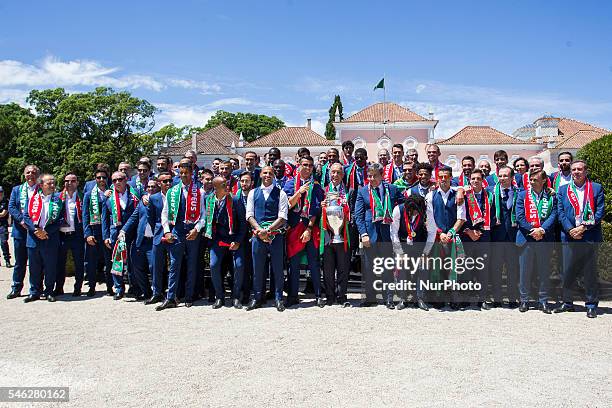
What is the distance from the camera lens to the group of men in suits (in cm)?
736

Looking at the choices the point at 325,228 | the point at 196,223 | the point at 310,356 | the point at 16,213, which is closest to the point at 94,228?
the point at 16,213

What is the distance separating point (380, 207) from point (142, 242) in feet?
12.7

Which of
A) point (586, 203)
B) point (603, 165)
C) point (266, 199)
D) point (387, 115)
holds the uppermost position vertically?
point (387, 115)

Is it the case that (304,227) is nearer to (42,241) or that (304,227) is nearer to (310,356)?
(310,356)

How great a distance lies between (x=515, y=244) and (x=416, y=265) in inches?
60.9

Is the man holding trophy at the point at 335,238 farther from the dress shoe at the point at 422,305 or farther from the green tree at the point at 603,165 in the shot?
the green tree at the point at 603,165

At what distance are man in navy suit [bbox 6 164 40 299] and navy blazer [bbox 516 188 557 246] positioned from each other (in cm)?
772

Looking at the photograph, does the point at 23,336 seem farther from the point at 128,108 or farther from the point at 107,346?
the point at 128,108

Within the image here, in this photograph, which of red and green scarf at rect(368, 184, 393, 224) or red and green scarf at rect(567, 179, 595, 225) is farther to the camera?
red and green scarf at rect(368, 184, 393, 224)

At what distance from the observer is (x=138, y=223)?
8328mm

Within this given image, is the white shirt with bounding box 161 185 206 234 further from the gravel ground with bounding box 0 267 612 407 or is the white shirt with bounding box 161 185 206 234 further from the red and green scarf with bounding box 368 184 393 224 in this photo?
the red and green scarf with bounding box 368 184 393 224

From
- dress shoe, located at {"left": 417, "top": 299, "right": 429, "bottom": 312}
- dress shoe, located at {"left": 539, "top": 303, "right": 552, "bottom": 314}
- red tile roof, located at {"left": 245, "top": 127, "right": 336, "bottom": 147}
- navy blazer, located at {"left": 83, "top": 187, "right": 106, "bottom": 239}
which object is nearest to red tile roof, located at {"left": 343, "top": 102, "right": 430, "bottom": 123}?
red tile roof, located at {"left": 245, "top": 127, "right": 336, "bottom": 147}

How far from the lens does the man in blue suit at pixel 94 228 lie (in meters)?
8.62

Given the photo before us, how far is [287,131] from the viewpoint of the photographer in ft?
176
